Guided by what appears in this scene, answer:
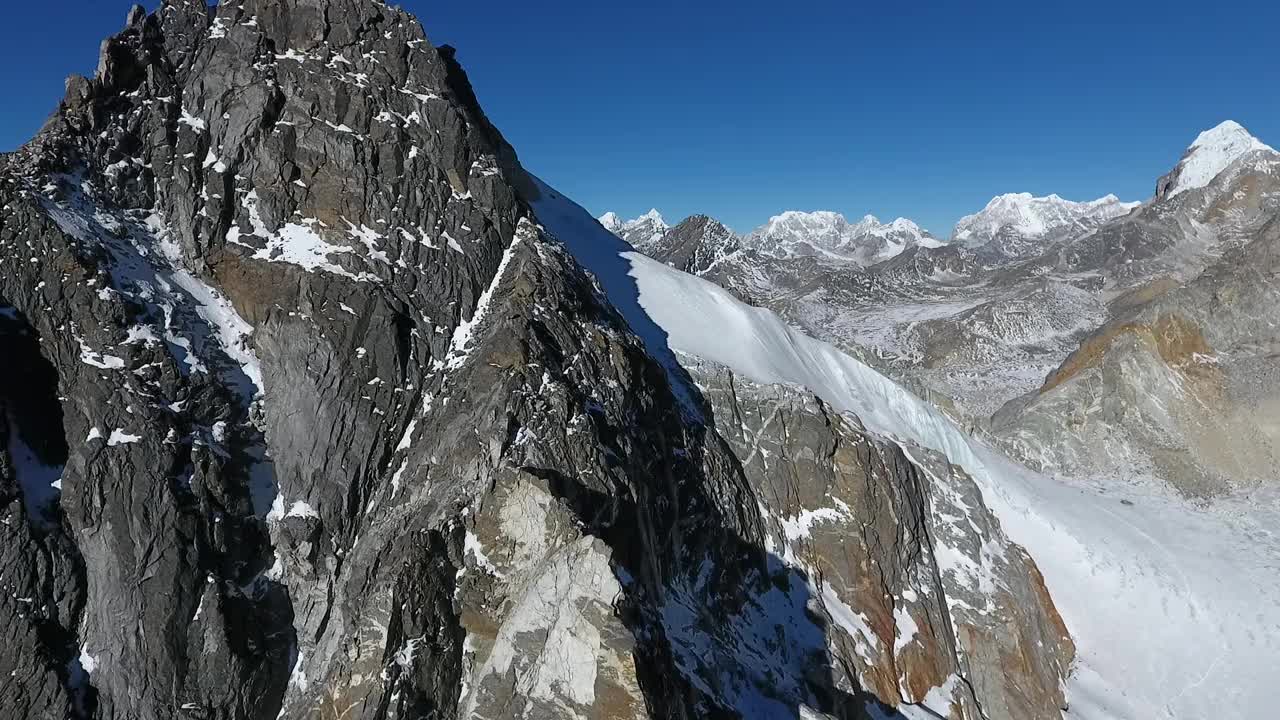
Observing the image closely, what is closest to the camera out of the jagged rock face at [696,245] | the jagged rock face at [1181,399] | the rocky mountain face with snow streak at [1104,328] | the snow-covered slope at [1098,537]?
the snow-covered slope at [1098,537]

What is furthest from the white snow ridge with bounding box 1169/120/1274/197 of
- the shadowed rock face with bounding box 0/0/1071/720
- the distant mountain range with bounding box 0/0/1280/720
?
the shadowed rock face with bounding box 0/0/1071/720

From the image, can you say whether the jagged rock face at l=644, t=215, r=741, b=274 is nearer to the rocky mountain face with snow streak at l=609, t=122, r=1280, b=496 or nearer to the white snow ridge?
the rocky mountain face with snow streak at l=609, t=122, r=1280, b=496

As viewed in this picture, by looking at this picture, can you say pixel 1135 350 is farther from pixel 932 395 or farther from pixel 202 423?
pixel 202 423

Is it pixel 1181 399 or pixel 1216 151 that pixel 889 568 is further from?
pixel 1216 151

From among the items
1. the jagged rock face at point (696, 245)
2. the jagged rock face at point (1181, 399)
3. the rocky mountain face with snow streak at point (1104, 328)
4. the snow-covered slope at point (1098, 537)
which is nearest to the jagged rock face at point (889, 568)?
the snow-covered slope at point (1098, 537)

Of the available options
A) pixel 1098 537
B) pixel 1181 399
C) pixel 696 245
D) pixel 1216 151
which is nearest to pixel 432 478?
pixel 1098 537

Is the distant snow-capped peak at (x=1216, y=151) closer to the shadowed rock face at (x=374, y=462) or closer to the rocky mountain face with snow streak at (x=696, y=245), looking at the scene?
the rocky mountain face with snow streak at (x=696, y=245)
